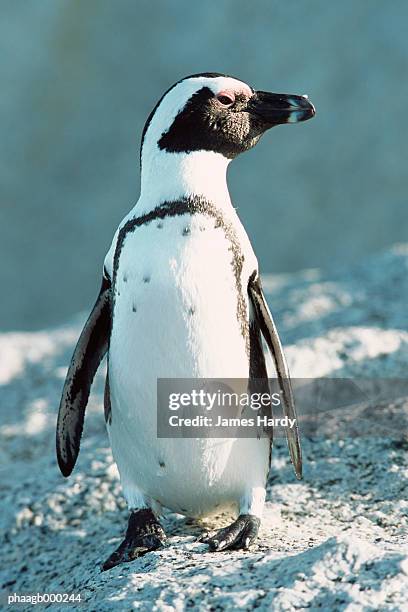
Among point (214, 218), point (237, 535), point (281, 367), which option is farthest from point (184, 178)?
point (237, 535)

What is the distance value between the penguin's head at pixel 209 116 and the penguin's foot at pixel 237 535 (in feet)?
2.39

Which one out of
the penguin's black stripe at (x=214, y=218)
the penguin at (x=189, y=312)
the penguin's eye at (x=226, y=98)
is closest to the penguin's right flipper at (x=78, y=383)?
the penguin at (x=189, y=312)

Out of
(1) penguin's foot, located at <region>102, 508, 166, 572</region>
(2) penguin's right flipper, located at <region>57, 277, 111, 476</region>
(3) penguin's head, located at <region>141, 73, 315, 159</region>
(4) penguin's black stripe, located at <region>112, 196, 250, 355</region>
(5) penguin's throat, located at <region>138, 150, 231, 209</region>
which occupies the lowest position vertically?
(1) penguin's foot, located at <region>102, 508, 166, 572</region>

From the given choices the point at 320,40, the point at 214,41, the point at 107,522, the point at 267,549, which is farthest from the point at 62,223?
the point at 267,549

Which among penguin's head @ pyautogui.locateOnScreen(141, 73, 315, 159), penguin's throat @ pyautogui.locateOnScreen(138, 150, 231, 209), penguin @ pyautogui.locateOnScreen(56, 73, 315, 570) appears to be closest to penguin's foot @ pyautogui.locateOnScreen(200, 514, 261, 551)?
penguin @ pyautogui.locateOnScreen(56, 73, 315, 570)

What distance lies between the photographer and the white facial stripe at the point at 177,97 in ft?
6.51

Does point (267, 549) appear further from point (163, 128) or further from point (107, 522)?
point (163, 128)

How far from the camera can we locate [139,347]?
6.31 feet

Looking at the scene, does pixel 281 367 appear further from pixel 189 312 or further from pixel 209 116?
pixel 209 116

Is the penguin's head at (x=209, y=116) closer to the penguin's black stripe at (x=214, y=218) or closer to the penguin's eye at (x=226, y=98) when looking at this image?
the penguin's eye at (x=226, y=98)

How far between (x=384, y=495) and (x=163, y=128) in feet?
3.06

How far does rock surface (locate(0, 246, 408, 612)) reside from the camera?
1569 millimetres

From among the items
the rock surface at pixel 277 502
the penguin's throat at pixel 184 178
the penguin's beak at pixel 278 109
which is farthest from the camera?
the penguin's beak at pixel 278 109

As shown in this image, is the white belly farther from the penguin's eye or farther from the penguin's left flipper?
the penguin's eye
